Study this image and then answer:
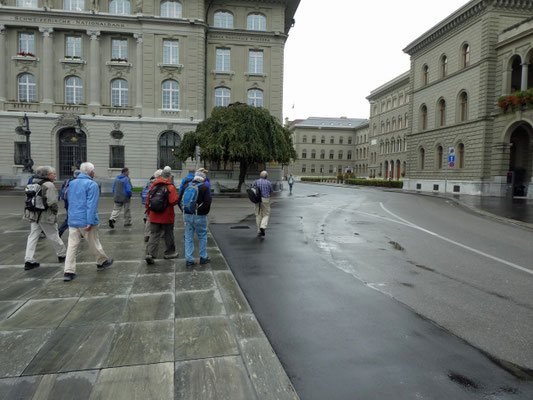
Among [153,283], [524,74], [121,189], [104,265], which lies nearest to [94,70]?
[121,189]

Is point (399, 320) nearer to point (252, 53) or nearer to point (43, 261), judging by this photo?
point (43, 261)

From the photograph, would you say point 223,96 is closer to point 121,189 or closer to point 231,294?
point 121,189

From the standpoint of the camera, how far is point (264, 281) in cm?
606

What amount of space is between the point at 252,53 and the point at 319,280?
3376 centimetres

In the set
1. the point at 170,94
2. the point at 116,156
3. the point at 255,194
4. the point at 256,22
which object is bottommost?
the point at 255,194

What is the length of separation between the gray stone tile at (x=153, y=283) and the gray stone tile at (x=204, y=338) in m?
1.30

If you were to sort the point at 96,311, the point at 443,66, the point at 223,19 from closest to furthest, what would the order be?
the point at 96,311 → the point at 223,19 → the point at 443,66

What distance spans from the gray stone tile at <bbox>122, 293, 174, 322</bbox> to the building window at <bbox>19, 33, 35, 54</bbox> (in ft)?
122

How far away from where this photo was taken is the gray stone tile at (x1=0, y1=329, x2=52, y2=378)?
3314mm

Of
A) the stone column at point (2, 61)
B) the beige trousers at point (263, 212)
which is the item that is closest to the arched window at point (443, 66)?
the beige trousers at point (263, 212)

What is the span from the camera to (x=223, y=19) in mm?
35719

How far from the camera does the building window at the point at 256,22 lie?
35.7m

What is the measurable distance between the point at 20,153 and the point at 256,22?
24798mm

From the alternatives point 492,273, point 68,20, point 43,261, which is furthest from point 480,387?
point 68,20
